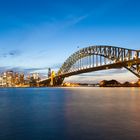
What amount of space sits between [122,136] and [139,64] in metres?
70.2

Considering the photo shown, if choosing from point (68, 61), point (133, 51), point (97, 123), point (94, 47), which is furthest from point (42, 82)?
point (97, 123)

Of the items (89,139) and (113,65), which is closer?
(89,139)

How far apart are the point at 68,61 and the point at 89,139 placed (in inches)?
4587

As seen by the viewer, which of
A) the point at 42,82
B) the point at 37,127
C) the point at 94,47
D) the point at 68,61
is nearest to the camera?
the point at 37,127

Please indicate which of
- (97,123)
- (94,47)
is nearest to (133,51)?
(94,47)

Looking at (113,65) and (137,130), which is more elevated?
(113,65)

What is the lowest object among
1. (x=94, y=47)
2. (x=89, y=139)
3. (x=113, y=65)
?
(x=89, y=139)

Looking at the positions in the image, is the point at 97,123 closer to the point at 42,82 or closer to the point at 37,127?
the point at 37,127

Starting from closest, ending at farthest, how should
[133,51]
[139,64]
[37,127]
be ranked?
[37,127] → [139,64] → [133,51]

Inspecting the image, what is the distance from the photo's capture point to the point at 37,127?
58.2 feet

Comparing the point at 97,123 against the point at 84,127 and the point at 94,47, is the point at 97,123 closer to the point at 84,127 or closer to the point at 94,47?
the point at 84,127

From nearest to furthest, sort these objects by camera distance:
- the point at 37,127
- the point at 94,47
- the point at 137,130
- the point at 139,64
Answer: the point at 137,130, the point at 37,127, the point at 139,64, the point at 94,47

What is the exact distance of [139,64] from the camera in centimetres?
8306

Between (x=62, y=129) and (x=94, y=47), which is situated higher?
(x=94, y=47)
